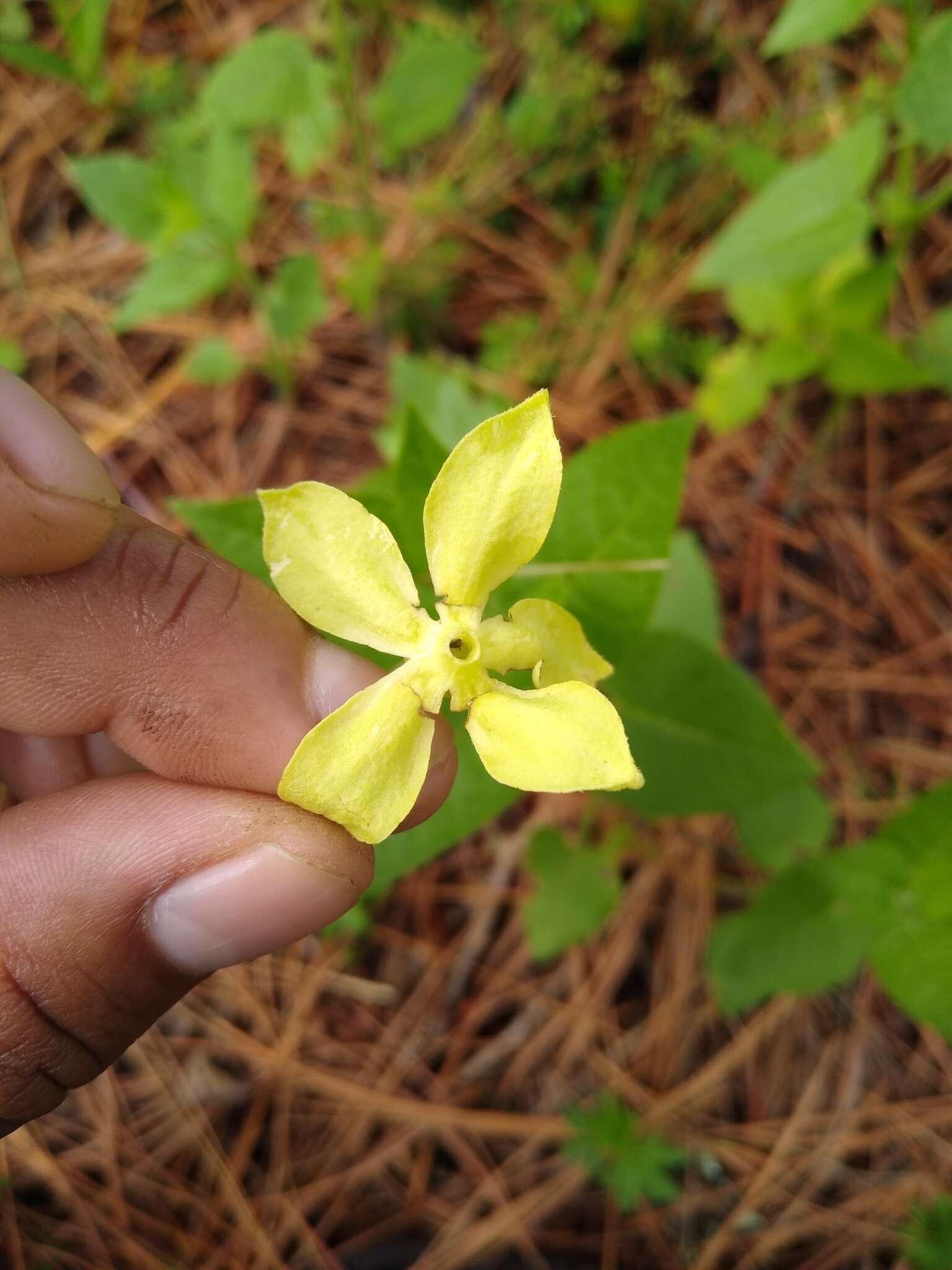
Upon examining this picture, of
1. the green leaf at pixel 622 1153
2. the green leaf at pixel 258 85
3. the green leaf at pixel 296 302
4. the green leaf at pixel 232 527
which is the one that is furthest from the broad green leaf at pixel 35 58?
the green leaf at pixel 622 1153

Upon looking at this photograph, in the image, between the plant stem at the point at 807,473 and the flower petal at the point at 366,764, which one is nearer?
the flower petal at the point at 366,764

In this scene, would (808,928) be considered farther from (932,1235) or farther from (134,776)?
(134,776)

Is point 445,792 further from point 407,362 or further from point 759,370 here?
point 759,370

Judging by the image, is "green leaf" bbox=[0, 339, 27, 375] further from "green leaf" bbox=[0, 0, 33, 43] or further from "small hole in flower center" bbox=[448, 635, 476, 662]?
"small hole in flower center" bbox=[448, 635, 476, 662]

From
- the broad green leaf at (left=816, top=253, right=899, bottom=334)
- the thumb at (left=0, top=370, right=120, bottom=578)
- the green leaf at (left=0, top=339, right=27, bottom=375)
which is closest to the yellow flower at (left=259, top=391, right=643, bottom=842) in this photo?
the thumb at (left=0, top=370, right=120, bottom=578)

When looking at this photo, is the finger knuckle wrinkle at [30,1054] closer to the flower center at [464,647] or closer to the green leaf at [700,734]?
the flower center at [464,647]

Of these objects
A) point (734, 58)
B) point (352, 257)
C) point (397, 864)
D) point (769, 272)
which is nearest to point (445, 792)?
point (397, 864)

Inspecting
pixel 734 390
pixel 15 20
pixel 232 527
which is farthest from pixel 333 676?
pixel 15 20

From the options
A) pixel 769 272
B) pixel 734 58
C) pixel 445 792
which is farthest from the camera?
pixel 734 58
